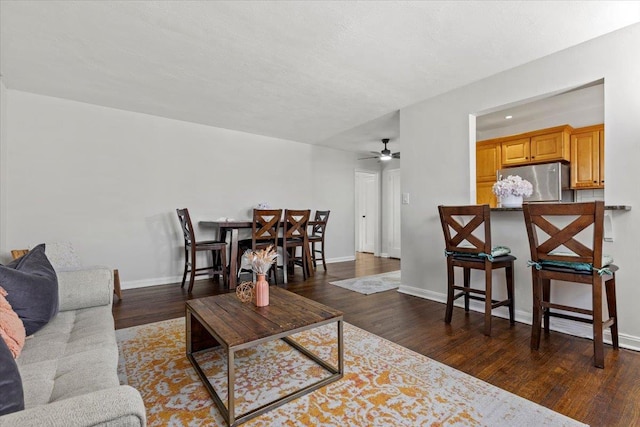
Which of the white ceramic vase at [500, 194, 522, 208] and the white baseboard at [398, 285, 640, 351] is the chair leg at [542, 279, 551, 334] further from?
the white ceramic vase at [500, 194, 522, 208]

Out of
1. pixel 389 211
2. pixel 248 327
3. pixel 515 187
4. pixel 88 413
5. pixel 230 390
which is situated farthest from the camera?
pixel 389 211

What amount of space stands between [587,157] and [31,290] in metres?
5.98

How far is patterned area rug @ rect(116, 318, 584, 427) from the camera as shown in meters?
1.42

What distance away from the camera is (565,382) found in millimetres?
1728

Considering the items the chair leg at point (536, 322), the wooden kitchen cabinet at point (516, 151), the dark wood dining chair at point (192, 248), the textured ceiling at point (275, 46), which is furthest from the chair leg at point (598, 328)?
the dark wood dining chair at point (192, 248)

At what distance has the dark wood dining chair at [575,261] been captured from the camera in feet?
6.26

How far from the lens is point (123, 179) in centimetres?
393

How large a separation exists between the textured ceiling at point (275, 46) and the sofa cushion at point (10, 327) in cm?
186

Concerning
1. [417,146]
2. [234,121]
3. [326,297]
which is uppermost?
[234,121]

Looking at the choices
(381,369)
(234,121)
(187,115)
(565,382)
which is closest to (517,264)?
(565,382)

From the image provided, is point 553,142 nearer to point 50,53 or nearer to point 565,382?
point 565,382

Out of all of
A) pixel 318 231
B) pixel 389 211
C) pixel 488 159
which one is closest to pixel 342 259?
pixel 318 231

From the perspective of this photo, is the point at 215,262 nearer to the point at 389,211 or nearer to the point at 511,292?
the point at 511,292

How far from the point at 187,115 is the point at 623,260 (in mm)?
4759
